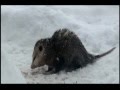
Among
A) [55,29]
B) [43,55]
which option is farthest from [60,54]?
[55,29]

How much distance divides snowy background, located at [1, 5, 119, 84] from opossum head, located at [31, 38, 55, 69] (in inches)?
5.1

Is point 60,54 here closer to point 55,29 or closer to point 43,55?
point 43,55

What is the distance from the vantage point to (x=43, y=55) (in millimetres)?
6824

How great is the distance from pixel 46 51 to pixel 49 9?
374 centimetres

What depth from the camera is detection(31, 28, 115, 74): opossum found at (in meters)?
6.80

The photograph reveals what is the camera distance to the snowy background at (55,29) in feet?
21.1

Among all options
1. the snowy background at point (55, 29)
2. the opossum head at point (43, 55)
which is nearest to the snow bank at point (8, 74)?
the snowy background at point (55, 29)

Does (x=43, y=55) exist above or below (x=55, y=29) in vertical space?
above

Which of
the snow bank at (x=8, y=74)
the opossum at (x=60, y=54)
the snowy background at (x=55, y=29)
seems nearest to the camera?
the snow bank at (x=8, y=74)

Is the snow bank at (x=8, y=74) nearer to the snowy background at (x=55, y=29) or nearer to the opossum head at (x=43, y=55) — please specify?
the snowy background at (x=55, y=29)

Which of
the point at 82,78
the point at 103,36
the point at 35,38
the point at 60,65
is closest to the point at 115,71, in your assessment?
the point at 82,78

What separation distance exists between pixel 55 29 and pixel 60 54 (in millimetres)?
2569

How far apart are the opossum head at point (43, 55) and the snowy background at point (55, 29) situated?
131mm
